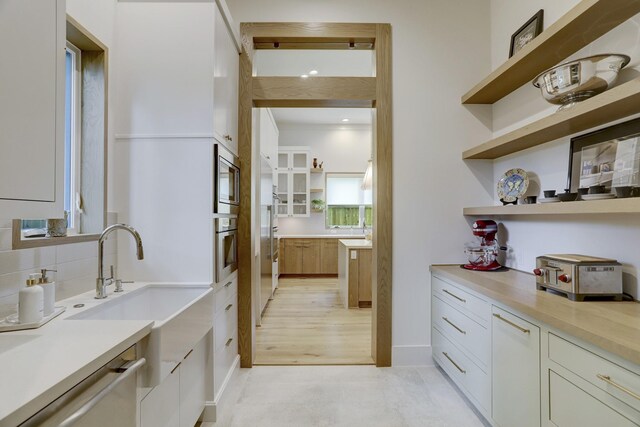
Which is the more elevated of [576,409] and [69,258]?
[69,258]

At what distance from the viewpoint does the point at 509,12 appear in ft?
8.05

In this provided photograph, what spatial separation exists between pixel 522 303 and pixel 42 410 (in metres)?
1.78

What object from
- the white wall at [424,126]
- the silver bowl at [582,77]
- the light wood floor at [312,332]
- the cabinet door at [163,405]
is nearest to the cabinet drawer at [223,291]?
the cabinet door at [163,405]

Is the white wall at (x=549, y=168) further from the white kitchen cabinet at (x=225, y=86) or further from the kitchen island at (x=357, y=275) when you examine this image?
the white kitchen cabinet at (x=225, y=86)

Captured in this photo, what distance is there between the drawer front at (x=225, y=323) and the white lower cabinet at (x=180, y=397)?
0.42 ft

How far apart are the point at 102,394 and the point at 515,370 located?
5.66 feet

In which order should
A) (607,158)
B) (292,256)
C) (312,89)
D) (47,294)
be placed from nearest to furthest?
(47,294) → (607,158) → (312,89) → (292,256)

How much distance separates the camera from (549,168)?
207cm

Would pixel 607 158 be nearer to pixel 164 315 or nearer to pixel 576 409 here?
pixel 576 409

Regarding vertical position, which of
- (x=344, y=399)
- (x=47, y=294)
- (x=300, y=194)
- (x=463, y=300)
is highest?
(x=300, y=194)

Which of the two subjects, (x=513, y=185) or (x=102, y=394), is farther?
(x=513, y=185)

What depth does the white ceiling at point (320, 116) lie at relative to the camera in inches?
227

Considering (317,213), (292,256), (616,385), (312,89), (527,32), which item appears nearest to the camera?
(616,385)

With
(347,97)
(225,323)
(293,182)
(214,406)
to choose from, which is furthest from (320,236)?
(214,406)
